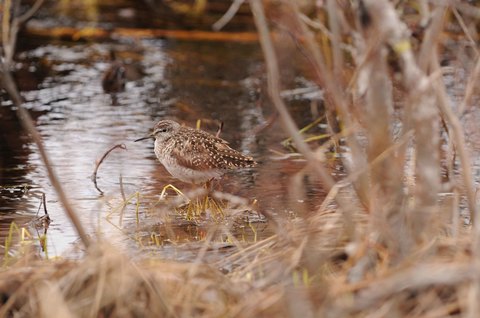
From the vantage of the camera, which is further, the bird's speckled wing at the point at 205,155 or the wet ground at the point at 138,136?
the bird's speckled wing at the point at 205,155

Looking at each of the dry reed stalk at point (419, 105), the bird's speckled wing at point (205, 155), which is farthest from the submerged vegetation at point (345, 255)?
the bird's speckled wing at point (205, 155)

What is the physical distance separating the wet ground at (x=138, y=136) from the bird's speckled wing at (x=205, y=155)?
0.30 metres

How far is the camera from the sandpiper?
9.02m

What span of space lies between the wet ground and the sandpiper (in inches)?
10.7

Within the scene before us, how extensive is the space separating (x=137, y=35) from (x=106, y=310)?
37.4 feet

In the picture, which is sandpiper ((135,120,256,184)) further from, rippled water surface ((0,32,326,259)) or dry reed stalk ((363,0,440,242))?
dry reed stalk ((363,0,440,242))

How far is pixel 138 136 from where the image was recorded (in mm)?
11406

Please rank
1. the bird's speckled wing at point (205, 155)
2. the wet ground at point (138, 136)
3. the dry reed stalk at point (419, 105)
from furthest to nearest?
the bird's speckled wing at point (205, 155)
the wet ground at point (138, 136)
the dry reed stalk at point (419, 105)

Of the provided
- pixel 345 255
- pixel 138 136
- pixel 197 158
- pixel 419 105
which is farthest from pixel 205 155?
pixel 419 105

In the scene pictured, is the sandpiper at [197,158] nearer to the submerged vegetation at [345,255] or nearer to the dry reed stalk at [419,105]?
the submerged vegetation at [345,255]

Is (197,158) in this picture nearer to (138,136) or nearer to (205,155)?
(205,155)

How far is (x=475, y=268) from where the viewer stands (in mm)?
4848

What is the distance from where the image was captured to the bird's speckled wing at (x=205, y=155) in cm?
900

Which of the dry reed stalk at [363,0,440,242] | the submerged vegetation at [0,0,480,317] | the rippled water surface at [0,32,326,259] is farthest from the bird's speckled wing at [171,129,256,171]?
the dry reed stalk at [363,0,440,242]
